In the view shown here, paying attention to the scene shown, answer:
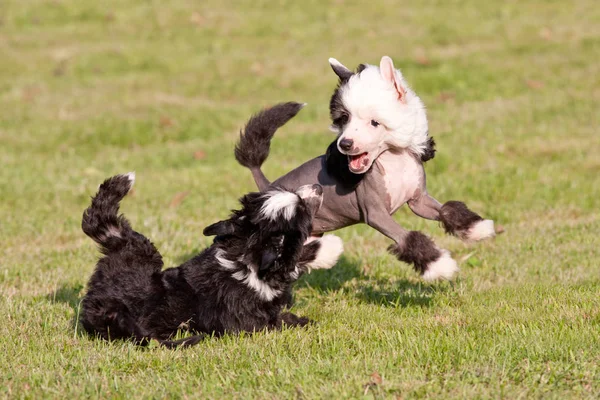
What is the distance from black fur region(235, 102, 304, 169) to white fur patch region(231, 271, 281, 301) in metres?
1.12

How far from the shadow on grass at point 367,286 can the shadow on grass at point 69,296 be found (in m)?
2.07

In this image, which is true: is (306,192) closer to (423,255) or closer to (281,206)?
(281,206)

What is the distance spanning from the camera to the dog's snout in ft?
18.7

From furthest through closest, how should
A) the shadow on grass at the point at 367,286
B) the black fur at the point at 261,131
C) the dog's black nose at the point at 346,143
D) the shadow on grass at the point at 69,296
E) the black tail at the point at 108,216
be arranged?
the shadow on grass at the point at 69,296 < the shadow on grass at the point at 367,286 < the black fur at the point at 261,131 < the black tail at the point at 108,216 < the dog's black nose at the point at 346,143

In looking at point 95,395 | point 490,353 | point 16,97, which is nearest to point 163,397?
point 95,395

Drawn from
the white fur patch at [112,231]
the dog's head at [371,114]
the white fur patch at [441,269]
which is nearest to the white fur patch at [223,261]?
the white fur patch at [112,231]

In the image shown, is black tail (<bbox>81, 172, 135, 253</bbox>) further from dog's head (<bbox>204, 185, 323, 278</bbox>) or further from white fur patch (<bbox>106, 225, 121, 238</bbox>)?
dog's head (<bbox>204, 185, 323, 278</bbox>)

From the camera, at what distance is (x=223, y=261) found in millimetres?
6184

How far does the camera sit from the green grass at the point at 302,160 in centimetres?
520

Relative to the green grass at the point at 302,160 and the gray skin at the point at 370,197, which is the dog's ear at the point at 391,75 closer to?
the gray skin at the point at 370,197

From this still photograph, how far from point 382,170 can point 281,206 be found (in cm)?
81

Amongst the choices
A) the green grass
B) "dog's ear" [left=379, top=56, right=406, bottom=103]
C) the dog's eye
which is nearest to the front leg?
the green grass

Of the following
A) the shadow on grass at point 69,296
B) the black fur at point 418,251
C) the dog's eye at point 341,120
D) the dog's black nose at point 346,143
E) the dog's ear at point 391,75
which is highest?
the dog's ear at point 391,75

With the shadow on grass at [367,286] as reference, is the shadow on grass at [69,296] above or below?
above
